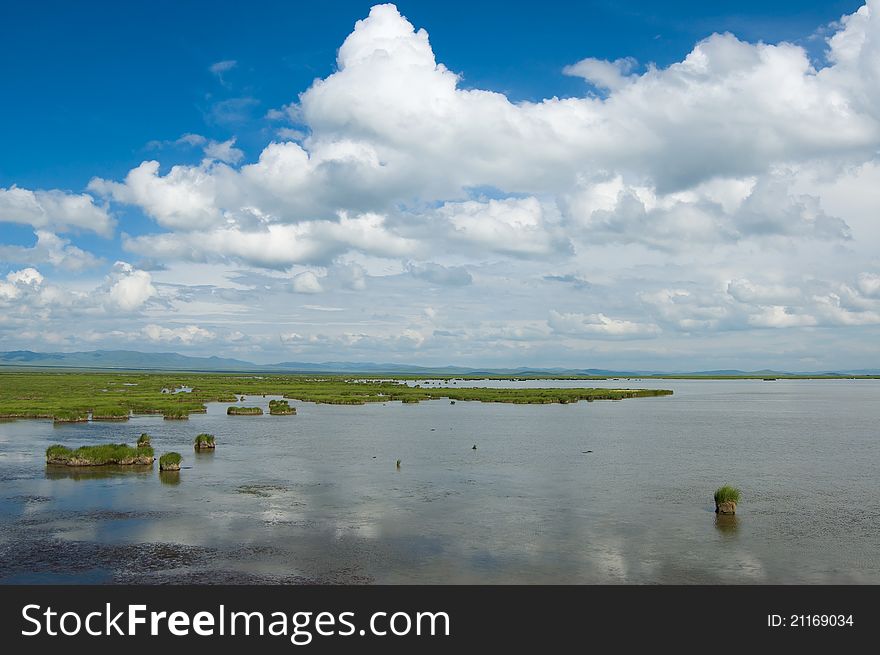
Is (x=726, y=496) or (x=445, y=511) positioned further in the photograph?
(x=445, y=511)

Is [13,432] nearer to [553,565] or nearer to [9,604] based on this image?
[9,604]

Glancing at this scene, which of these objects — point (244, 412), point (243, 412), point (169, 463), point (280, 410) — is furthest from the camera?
point (280, 410)

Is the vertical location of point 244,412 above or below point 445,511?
above

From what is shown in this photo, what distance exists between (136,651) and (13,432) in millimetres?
52627

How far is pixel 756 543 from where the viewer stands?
26125mm

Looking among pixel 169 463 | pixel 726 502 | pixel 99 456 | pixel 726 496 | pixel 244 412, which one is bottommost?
pixel 726 502

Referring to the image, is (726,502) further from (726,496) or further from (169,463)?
(169,463)

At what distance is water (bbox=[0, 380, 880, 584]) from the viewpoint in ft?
74.8

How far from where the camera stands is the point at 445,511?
31188mm

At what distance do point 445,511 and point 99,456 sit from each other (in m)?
24.0

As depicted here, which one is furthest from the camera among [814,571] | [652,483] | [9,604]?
[652,483]

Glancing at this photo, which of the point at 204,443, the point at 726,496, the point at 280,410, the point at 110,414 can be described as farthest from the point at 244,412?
the point at 726,496

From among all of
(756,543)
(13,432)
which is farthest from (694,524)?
(13,432)

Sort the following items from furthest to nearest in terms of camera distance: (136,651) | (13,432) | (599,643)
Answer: (13,432) < (599,643) < (136,651)
